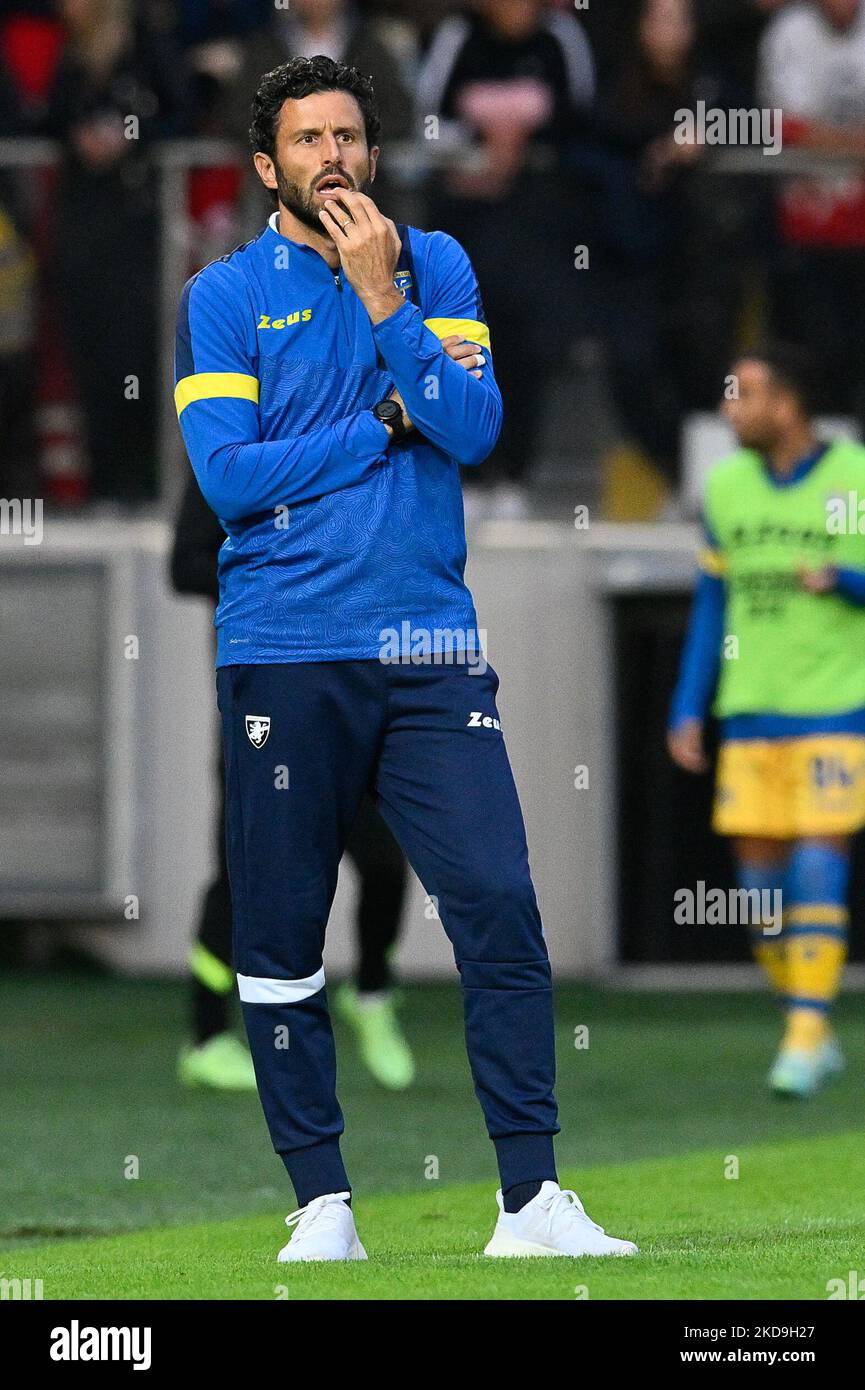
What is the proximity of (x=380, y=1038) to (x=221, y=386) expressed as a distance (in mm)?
4051

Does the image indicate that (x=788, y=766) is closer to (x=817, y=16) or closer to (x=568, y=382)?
(x=568, y=382)

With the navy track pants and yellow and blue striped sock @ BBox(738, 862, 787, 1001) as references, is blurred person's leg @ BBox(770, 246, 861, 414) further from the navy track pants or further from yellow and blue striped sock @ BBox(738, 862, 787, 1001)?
the navy track pants

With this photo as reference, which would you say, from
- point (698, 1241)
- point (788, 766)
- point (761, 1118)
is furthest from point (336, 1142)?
point (788, 766)

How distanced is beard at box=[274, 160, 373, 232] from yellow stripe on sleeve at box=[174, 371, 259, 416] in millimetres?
303

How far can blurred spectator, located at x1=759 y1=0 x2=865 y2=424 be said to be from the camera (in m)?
11.2

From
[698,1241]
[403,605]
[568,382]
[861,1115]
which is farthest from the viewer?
[568,382]

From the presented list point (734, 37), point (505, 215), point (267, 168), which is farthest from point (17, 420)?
point (267, 168)

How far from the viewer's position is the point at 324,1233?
15.6 ft

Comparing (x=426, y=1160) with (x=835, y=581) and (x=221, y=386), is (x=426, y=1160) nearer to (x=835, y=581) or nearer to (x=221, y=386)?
(x=835, y=581)

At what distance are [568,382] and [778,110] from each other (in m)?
1.64

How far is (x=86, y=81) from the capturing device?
11359mm

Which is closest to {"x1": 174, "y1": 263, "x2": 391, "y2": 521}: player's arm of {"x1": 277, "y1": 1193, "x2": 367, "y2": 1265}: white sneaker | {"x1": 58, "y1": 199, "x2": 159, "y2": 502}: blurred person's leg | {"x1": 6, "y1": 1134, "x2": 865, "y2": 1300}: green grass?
{"x1": 277, "y1": 1193, "x2": 367, "y2": 1265}: white sneaker
